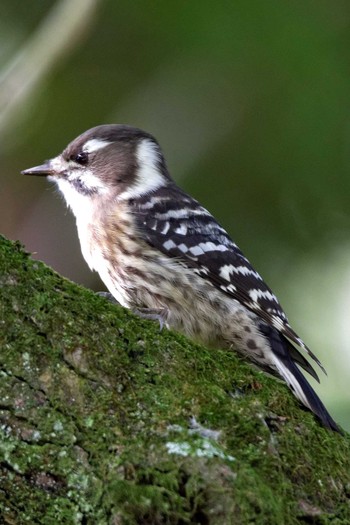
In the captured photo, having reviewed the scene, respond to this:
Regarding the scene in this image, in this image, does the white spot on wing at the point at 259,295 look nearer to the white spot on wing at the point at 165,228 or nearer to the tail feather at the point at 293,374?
the tail feather at the point at 293,374

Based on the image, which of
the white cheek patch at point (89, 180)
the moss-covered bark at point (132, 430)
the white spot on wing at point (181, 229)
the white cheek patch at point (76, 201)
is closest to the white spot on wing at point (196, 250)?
the white spot on wing at point (181, 229)

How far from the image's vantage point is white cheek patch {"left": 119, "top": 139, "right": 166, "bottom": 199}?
457cm

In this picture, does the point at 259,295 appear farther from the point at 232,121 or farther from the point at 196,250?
the point at 232,121

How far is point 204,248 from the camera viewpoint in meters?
4.19

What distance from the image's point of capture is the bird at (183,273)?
3.93 meters

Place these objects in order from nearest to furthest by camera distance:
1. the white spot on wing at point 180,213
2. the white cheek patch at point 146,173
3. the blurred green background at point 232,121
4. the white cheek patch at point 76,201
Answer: the white spot on wing at point 180,213
the white cheek patch at point 76,201
the white cheek patch at point 146,173
the blurred green background at point 232,121

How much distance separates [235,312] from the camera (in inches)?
157

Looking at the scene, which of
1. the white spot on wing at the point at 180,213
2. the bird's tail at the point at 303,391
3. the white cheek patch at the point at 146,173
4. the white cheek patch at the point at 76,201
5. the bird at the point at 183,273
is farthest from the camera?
the white cheek patch at the point at 146,173

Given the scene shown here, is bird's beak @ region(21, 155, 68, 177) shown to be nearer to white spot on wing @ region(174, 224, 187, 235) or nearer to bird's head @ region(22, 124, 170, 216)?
bird's head @ region(22, 124, 170, 216)

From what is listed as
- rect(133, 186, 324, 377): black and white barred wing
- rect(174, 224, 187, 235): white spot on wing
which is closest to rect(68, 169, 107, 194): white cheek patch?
rect(133, 186, 324, 377): black and white barred wing

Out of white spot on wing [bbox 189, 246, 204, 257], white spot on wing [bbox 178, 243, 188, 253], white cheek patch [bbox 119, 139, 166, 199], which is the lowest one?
white spot on wing [bbox 178, 243, 188, 253]

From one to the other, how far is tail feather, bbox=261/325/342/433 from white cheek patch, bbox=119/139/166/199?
3.57 ft

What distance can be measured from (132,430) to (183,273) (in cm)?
183

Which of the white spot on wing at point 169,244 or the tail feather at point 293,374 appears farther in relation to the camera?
the white spot on wing at point 169,244
